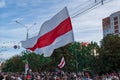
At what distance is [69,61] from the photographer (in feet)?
289

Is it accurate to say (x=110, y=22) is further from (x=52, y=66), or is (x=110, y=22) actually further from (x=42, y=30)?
(x=42, y=30)

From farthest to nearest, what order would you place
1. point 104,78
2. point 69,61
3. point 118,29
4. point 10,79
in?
point 118,29, point 69,61, point 10,79, point 104,78

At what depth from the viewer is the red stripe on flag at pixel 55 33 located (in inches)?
422

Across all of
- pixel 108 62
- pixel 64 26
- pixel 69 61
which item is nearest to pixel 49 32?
pixel 64 26

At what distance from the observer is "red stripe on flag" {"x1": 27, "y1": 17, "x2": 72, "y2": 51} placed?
10.7m

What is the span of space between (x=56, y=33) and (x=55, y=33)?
70 mm

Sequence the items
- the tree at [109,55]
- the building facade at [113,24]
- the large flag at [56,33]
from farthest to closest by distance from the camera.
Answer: the building facade at [113,24], the tree at [109,55], the large flag at [56,33]

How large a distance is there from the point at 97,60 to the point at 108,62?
3.71 m

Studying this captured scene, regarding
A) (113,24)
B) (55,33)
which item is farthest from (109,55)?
(113,24)

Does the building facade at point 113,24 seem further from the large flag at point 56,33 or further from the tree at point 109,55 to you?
the large flag at point 56,33

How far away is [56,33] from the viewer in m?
11.7

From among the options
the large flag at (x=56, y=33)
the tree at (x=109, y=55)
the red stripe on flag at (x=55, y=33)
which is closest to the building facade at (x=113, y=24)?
the tree at (x=109, y=55)

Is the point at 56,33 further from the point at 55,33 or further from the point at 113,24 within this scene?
the point at 113,24

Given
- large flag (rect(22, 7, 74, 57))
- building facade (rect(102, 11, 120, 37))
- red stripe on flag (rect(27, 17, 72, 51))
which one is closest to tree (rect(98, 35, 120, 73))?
red stripe on flag (rect(27, 17, 72, 51))
